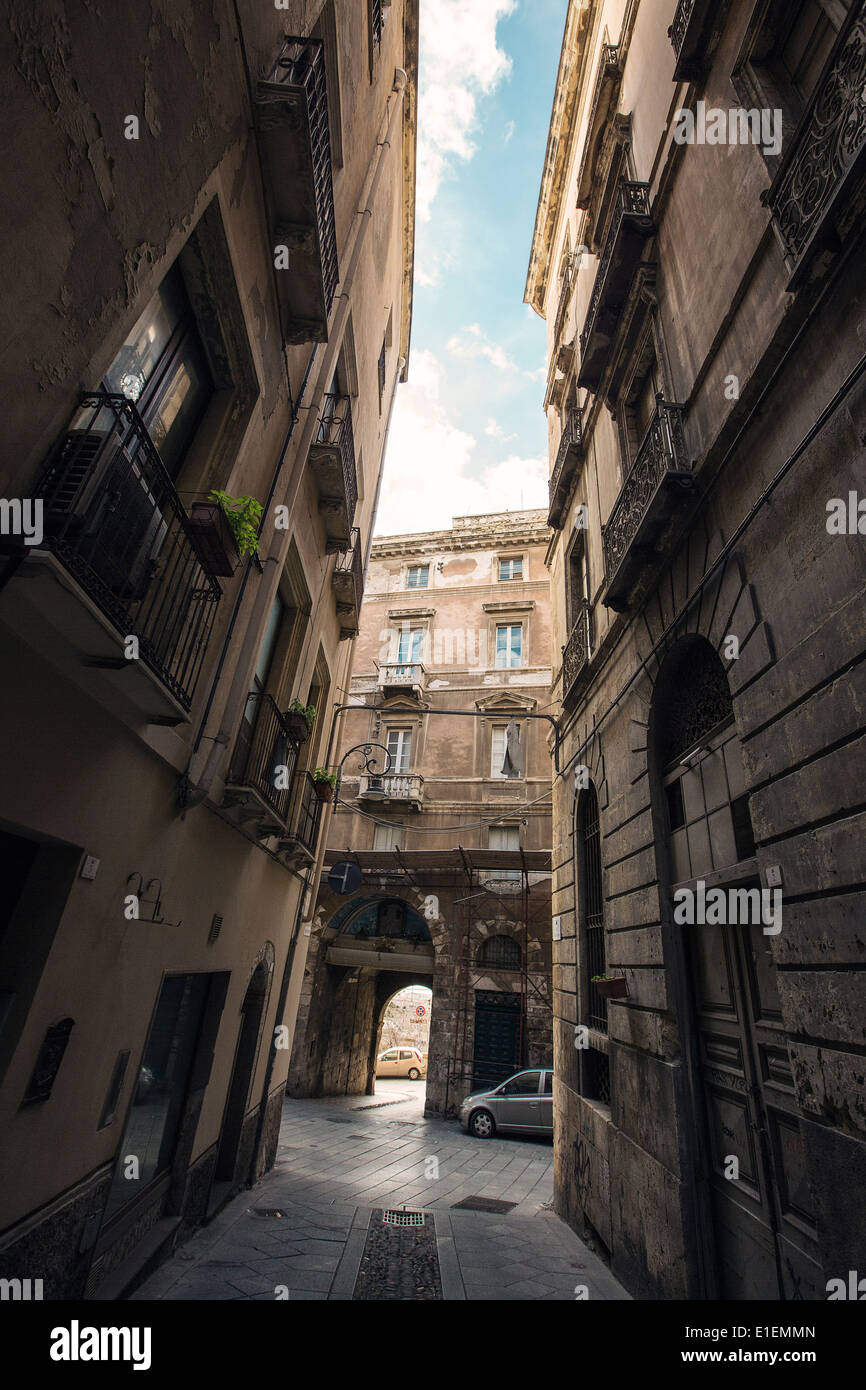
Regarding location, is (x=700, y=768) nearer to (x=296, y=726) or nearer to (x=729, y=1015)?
(x=729, y=1015)

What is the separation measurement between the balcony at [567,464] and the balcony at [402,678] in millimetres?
11876

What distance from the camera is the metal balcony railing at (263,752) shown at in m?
6.45

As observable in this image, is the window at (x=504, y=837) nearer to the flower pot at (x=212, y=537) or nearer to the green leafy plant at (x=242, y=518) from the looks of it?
the green leafy plant at (x=242, y=518)

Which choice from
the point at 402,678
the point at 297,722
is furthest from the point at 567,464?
the point at 402,678

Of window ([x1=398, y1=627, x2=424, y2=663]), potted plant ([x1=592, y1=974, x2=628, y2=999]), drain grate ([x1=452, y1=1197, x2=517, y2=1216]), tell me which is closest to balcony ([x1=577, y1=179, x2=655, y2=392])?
potted plant ([x1=592, y1=974, x2=628, y2=999])

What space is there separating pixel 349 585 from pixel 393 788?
12531mm

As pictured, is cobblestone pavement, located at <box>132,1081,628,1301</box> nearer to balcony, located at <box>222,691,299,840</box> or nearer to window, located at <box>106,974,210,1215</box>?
window, located at <box>106,974,210,1215</box>

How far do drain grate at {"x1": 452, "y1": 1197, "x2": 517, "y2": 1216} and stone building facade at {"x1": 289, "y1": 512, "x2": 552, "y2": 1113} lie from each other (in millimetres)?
8904

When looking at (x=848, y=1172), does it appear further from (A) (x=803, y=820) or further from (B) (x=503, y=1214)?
(B) (x=503, y=1214)

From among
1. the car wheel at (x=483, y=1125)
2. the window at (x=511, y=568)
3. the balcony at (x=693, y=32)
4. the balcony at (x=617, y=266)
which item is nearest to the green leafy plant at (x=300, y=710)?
the balcony at (x=617, y=266)

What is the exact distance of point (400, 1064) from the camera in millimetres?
30984

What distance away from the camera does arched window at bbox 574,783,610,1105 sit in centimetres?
812
